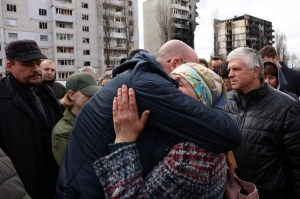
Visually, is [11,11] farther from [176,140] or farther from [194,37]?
[176,140]

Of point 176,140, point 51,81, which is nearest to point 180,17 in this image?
point 51,81

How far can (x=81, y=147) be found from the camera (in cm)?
139

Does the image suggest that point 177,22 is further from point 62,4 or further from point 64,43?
point 64,43

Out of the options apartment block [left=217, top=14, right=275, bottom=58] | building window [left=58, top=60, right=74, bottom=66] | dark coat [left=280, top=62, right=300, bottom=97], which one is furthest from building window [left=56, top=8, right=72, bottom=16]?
apartment block [left=217, top=14, right=275, bottom=58]

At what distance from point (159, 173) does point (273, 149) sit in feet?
5.81

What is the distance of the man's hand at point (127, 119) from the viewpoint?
51.7 inches

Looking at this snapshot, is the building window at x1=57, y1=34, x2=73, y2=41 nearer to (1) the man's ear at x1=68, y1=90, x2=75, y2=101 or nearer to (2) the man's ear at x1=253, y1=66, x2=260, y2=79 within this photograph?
(1) the man's ear at x1=68, y1=90, x2=75, y2=101

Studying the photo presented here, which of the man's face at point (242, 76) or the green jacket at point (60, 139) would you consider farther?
the man's face at point (242, 76)

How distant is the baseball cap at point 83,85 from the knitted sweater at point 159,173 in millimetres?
1727

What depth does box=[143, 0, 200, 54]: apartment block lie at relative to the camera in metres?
54.8

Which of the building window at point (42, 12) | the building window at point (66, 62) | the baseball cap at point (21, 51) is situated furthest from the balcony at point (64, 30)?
the baseball cap at point (21, 51)

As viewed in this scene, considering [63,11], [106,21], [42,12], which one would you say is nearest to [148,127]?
[106,21]

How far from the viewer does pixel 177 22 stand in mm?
56094

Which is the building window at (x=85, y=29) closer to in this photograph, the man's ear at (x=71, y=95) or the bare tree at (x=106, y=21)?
the bare tree at (x=106, y=21)
